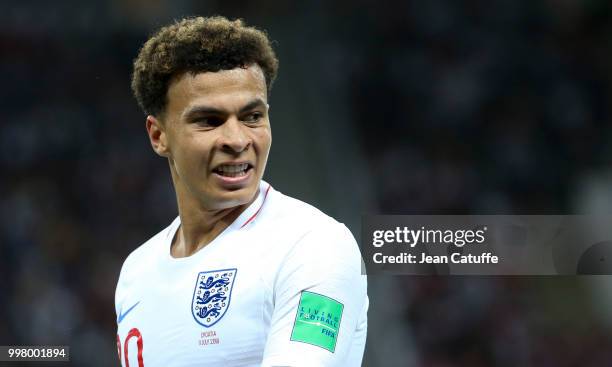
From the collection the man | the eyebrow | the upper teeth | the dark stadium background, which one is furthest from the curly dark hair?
the dark stadium background

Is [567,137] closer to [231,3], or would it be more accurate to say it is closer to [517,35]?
[517,35]

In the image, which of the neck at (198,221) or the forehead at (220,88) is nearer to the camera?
the forehead at (220,88)

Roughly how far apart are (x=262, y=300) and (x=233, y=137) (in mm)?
488

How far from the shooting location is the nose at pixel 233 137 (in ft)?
9.04

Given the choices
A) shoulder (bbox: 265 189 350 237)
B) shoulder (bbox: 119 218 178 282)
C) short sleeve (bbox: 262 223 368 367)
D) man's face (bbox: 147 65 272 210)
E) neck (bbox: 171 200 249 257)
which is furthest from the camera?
shoulder (bbox: 119 218 178 282)

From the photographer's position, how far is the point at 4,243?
8930 millimetres

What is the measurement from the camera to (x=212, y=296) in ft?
8.96

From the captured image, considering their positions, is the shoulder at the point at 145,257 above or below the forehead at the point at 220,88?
below

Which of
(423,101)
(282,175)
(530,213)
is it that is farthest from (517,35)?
(282,175)

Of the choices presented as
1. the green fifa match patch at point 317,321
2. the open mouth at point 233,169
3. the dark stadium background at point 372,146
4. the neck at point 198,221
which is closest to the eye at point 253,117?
the open mouth at point 233,169

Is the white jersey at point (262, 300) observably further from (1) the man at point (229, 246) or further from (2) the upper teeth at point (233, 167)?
(2) the upper teeth at point (233, 167)

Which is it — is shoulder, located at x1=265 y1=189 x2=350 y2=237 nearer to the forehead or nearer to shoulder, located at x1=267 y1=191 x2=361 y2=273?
shoulder, located at x1=267 y1=191 x2=361 y2=273

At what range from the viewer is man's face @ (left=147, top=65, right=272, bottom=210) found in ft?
9.11

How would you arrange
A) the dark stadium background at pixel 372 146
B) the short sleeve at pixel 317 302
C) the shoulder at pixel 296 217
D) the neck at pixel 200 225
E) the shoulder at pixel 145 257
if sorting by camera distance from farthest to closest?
the dark stadium background at pixel 372 146, the shoulder at pixel 145 257, the neck at pixel 200 225, the shoulder at pixel 296 217, the short sleeve at pixel 317 302
